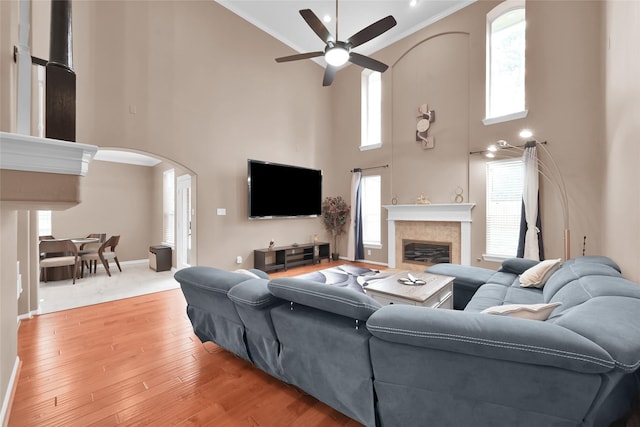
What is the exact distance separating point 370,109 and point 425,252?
3.74 m

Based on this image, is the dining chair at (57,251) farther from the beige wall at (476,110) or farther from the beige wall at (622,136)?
the beige wall at (622,136)

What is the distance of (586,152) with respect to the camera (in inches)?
155

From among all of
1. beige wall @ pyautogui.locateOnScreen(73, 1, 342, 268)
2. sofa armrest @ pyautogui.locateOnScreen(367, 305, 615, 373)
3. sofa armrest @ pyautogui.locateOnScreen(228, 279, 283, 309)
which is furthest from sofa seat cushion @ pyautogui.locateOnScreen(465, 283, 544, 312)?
beige wall @ pyautogui.locateOnScreen(73, 1, 342, 268)

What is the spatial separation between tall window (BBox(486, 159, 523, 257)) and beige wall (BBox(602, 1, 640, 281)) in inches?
44.2

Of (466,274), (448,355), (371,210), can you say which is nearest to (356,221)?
(371,210)

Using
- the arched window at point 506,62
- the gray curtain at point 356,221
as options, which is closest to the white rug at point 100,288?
the gray curtain at point 356,221

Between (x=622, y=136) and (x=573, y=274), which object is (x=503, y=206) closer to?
(x=622, y=136)

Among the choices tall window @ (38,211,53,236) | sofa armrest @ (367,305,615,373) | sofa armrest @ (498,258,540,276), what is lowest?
sofa armrest @ (498,258,540,276)

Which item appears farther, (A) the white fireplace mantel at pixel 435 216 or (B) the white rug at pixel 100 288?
(A) the white fireplace mantel at pixel 435 216

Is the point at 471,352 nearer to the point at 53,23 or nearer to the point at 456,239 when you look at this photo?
the point at 53,23

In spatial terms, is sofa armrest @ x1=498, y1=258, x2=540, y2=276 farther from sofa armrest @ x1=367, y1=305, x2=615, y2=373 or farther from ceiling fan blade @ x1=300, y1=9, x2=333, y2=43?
ceiling fan blade @ x1=300, y1=9, x2=333, y2=43

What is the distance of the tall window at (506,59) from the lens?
182 inches

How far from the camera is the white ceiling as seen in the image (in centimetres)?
504

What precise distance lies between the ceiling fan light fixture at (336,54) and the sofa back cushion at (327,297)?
9.48 feet
